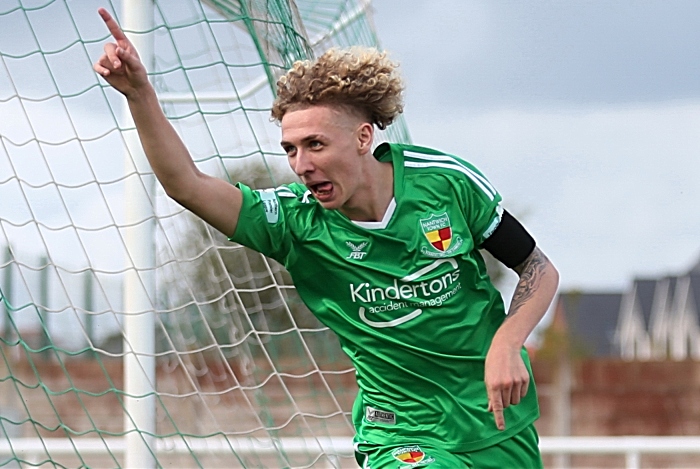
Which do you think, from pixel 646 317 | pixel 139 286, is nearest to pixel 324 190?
pixel 139 286

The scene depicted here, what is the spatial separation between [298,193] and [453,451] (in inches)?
30.4

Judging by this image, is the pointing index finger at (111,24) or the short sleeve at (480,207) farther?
the short sleeve at (480,207)

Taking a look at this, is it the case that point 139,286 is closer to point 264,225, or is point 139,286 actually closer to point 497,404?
point 264,225

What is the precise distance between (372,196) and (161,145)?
21.5 inches

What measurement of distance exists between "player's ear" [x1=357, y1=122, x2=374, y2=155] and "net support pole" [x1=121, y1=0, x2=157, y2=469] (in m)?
1.42

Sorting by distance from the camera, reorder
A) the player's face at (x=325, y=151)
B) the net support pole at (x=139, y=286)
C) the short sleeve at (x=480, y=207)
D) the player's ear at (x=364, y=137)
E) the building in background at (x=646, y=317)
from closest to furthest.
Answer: the player's face at (x=325, y=151) < the player's ear at (x=364, y=137) < the short sleeve at (x=480, y=207) < the net support pole at (x=139, y=286) < the building in background at (x=646, y=317)

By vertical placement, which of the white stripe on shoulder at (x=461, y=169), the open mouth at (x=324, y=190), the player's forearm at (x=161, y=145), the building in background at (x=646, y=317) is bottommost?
the building in background at (x=646, y=317)

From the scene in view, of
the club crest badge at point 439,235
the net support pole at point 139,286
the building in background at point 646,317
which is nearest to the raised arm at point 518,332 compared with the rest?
the club crest badge at point 439,235

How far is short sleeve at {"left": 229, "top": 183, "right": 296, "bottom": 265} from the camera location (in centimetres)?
243

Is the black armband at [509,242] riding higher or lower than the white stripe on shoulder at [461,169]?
lower

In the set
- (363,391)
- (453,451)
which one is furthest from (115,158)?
(453,451)

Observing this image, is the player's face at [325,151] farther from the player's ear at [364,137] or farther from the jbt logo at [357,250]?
the jbt logo at [357,250]

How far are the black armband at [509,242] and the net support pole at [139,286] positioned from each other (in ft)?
5.05

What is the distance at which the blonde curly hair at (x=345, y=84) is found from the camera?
241cm
